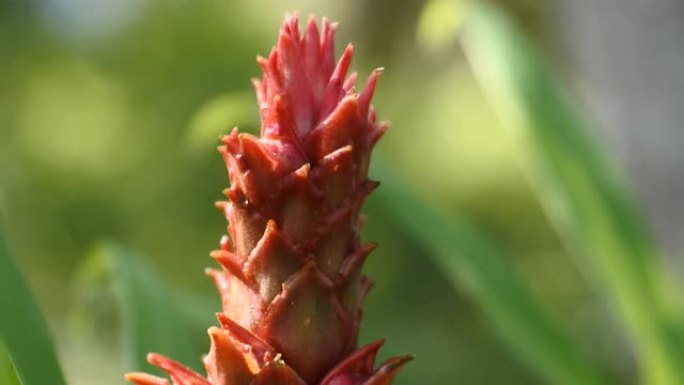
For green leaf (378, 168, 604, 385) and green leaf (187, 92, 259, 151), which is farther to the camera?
green leaf (187, 92, 259, 151)

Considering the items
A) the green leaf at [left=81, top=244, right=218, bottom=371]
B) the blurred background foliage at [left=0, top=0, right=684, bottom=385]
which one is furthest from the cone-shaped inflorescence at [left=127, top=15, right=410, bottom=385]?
the blurred background foliage at [left=0, top=0, right=684, bottom=385]

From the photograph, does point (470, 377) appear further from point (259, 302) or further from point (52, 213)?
point (259, 302)

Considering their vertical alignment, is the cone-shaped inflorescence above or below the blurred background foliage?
below

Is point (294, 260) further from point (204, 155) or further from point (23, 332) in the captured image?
point (204, 155)

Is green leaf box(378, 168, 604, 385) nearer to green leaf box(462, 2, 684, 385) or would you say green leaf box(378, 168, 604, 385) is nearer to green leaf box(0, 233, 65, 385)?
green leaf box(462, 2, 684, 385)

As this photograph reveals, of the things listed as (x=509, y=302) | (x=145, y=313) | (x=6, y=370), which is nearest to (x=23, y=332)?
(x=6, y=370)

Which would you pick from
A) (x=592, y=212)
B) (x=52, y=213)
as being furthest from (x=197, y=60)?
(x=592, y=212)

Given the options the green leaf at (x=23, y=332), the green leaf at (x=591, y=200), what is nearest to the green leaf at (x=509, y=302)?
the green leaf at (x=591, y=200)
